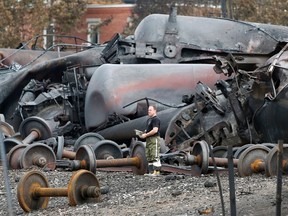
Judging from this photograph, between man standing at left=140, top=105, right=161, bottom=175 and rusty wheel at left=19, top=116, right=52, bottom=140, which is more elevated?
man standing at left=140, top=105, right=161, bottom=175

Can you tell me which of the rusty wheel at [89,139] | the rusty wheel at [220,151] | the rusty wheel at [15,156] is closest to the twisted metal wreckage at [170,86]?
the rusty wheel at [220,151]

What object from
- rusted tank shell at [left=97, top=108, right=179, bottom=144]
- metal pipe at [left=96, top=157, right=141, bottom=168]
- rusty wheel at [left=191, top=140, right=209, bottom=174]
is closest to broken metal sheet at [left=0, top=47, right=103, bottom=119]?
rusted tank shell at [left=97, top=108, right=179, bottom=144]

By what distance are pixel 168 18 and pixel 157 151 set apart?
851 cm

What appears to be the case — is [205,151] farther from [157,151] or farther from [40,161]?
[40,161]

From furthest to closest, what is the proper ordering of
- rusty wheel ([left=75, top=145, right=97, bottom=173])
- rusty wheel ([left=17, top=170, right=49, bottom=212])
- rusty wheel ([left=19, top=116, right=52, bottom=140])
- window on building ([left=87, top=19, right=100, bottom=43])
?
1. window on building ([left=87, top=19, right=100, bottom=43])
2. rusty wheel ([left=19, top=116, right=52, bottom=140])
3. rusty wheel ([left=75, top=145, right=97, bottom=173])
4. rusty wheel ([left=17, top=170, right=49, bottom=212])

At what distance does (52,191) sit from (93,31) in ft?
156

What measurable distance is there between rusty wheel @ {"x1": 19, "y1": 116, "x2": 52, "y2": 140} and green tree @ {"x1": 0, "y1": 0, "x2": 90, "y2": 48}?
83.3ft

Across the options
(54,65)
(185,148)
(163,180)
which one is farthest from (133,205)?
(54,65)

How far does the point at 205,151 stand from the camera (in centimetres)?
1271

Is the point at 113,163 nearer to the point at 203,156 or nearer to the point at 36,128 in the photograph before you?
the point at 203,156

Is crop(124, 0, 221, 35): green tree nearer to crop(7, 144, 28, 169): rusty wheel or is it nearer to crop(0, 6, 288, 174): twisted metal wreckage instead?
crop(0, 6, 288, 174): twisted metal wreckage

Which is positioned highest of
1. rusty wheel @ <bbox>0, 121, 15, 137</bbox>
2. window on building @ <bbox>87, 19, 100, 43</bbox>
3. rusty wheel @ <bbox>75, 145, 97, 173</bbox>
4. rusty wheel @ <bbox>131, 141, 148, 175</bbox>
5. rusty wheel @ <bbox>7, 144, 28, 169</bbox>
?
rusty wheel @ <bbox>75, 145, 97, 173</bbox>

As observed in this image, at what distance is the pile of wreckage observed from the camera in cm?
1409

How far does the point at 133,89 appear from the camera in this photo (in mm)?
19156
